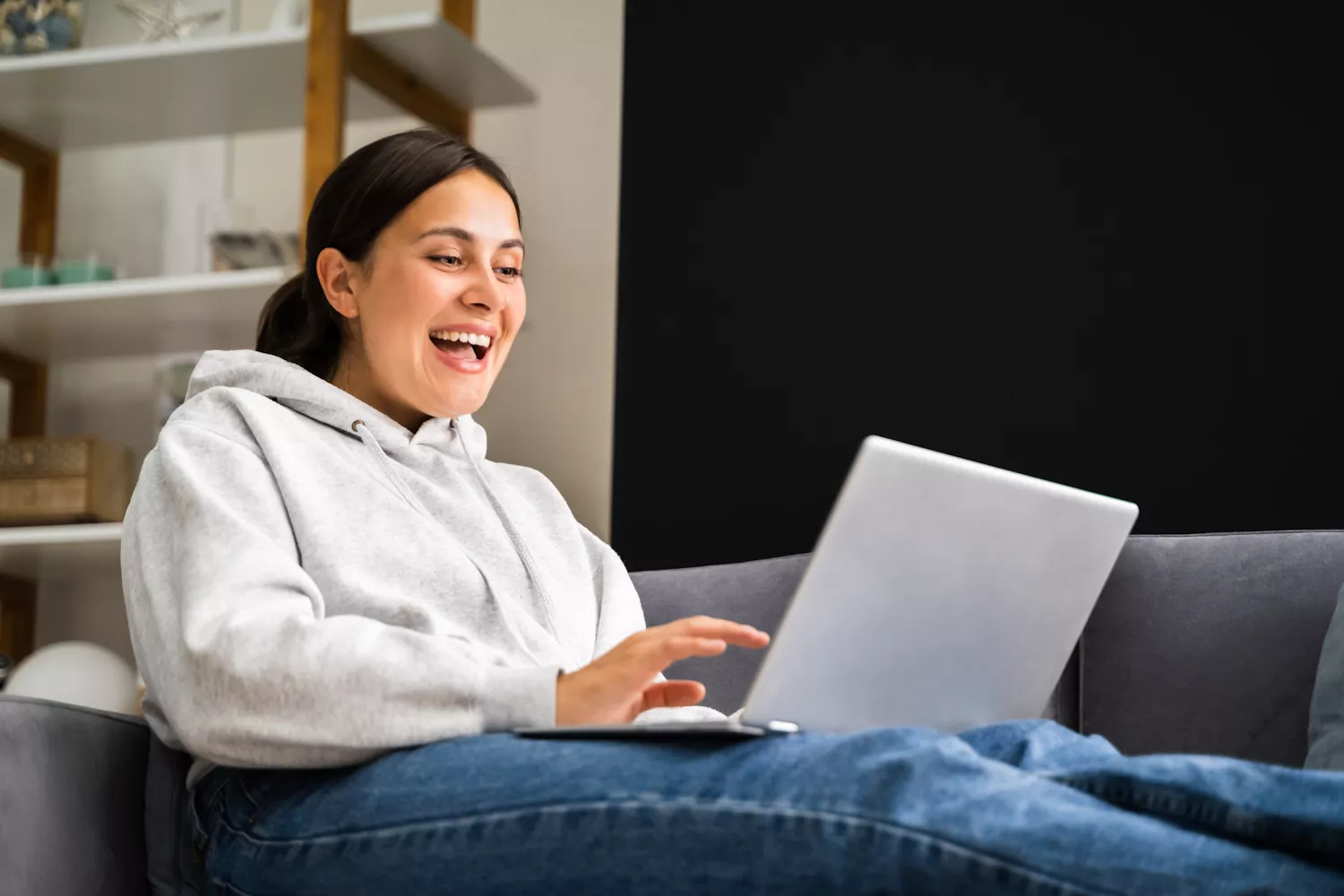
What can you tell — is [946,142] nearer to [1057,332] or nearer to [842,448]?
[1057,332]

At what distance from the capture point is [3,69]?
3.08m

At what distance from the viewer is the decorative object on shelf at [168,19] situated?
10.4 ft

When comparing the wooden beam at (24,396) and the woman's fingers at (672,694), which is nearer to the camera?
the woman's fingers at (672,694)

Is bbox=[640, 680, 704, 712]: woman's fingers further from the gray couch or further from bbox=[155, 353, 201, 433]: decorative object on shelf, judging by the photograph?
bbox=[155, 353, 201, 433]: decorative object on shelf

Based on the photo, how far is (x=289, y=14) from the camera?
296 cm

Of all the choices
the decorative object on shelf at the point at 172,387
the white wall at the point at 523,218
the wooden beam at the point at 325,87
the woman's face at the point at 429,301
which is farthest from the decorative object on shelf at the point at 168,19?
the woman's face at the point at 429,301

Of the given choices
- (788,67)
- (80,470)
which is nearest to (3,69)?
(80,470)

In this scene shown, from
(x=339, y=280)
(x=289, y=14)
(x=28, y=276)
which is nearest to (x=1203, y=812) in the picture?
(x=339, y=280)

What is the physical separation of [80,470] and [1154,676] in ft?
7.20

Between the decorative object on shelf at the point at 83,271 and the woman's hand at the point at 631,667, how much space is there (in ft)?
7.49

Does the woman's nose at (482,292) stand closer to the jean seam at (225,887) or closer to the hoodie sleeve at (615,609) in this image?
the hoodie sleeve at (615,609)

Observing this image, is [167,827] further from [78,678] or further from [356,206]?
[78,678]

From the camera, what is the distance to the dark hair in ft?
5.38

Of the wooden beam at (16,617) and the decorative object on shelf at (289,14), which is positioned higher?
the decorative object on shelf at (289,14)
